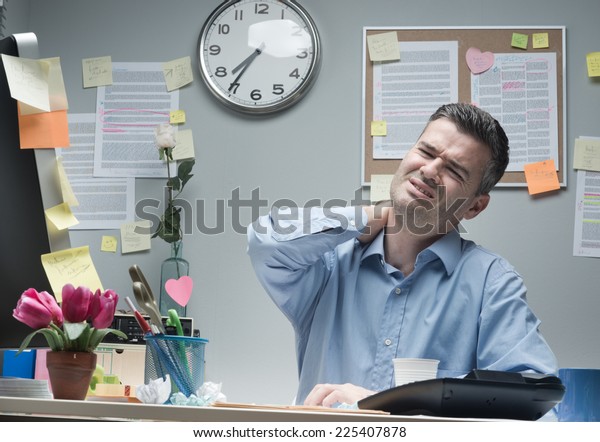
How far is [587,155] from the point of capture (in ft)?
8.63

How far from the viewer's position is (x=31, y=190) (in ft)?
4.15

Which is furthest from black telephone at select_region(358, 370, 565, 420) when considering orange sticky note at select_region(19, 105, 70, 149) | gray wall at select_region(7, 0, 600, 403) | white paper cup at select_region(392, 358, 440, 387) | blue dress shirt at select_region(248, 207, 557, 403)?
Answer: gray wall at select_region(7, 0, 600, 403)

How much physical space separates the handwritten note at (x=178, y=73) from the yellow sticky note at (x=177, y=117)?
0.09 m

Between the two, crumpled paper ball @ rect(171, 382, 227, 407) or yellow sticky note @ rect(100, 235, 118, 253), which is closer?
crumpled paper ball @ rect(171, 382, 227, 407)

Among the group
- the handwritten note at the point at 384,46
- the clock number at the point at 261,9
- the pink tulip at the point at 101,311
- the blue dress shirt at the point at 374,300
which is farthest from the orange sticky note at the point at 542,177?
the pink tulip at the point at 101,311

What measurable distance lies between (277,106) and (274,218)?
125 cm

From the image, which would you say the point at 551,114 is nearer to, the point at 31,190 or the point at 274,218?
the point at 274,218

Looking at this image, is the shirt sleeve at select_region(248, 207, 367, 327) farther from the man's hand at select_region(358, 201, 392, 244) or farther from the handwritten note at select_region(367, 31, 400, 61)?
the handwritten note at select_region(367, 31, 400, 61)

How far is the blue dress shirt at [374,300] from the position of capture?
1566 millimetres

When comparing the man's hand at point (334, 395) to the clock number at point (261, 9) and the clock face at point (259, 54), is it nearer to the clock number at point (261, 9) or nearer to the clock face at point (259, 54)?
the clock face at point (259, 54)

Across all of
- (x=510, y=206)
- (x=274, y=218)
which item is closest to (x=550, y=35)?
(x=510, y=206)

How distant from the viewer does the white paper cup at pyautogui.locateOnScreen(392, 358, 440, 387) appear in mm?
1149

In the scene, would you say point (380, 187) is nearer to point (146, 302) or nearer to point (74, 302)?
point (146, 302)

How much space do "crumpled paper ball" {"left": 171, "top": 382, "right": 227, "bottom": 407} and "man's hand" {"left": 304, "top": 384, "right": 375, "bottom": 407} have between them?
0.22 m
